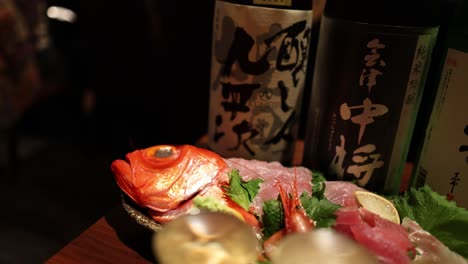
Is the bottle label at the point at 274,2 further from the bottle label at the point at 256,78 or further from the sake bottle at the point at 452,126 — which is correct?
the sake bottle at the point at 452,126

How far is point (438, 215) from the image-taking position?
2.85ft

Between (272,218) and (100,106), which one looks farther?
(100,106)

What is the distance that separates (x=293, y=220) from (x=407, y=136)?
42 cm

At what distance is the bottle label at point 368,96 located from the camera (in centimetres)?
90

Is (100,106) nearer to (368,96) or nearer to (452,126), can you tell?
(368,96)

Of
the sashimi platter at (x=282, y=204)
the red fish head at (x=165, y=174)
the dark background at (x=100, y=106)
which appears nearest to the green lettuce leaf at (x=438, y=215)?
the sashimi platter at (x=282, y=204)

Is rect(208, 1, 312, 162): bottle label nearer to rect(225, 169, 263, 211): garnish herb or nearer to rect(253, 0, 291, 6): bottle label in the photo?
rect(253, 0, 291, 6): bottle label

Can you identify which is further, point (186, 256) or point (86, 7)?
point (86, 7)

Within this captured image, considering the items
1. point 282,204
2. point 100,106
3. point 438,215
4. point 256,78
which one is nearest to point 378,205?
point 438,215

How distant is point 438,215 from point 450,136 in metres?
0.19

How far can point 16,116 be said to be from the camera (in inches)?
91.2

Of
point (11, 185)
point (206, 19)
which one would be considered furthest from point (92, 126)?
point (206, 19)

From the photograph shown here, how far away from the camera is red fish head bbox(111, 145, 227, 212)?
0.85 meters

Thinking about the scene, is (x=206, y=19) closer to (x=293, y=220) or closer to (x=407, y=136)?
(x=407, y=136)
